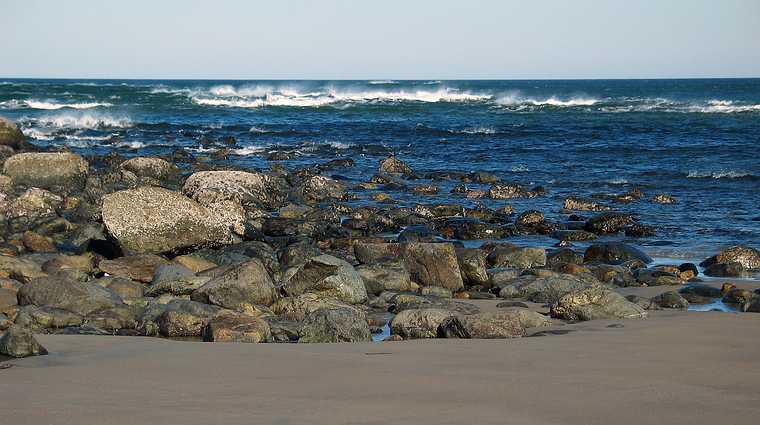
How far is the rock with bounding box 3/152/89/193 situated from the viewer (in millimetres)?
17438

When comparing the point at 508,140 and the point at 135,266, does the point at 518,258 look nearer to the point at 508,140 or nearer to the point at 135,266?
the point at 135,266

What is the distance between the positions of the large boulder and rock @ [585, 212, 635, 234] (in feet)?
21.9

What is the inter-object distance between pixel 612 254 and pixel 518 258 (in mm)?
1450

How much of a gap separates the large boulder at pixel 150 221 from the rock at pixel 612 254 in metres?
5.36

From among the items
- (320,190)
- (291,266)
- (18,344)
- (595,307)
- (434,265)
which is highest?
(18,344)

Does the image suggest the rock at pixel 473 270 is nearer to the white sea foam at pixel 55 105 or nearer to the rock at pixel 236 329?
the rock at pixel 236 329

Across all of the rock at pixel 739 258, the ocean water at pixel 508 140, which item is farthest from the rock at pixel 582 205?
the rock at pixel 739 258

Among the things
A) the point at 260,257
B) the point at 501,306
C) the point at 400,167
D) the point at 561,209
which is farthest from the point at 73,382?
the point at 400,167

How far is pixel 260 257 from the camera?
11328mm

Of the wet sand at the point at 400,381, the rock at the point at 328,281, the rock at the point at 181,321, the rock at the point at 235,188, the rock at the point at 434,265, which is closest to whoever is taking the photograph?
the wet sand at the point at 400,381

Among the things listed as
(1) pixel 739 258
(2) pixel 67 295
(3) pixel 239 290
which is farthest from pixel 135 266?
(1) pixel 739 258

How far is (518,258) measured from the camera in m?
11.8

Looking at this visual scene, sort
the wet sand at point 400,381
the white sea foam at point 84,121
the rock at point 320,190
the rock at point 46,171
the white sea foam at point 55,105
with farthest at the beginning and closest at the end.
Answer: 1. the white sea foam at point 55,105
2. the white sea foam at point 84,121
3. the rock at point 320,190
4. the rock at point 46,171
5. the wet sand at point 400,381

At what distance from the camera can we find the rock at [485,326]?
707 centimetres
